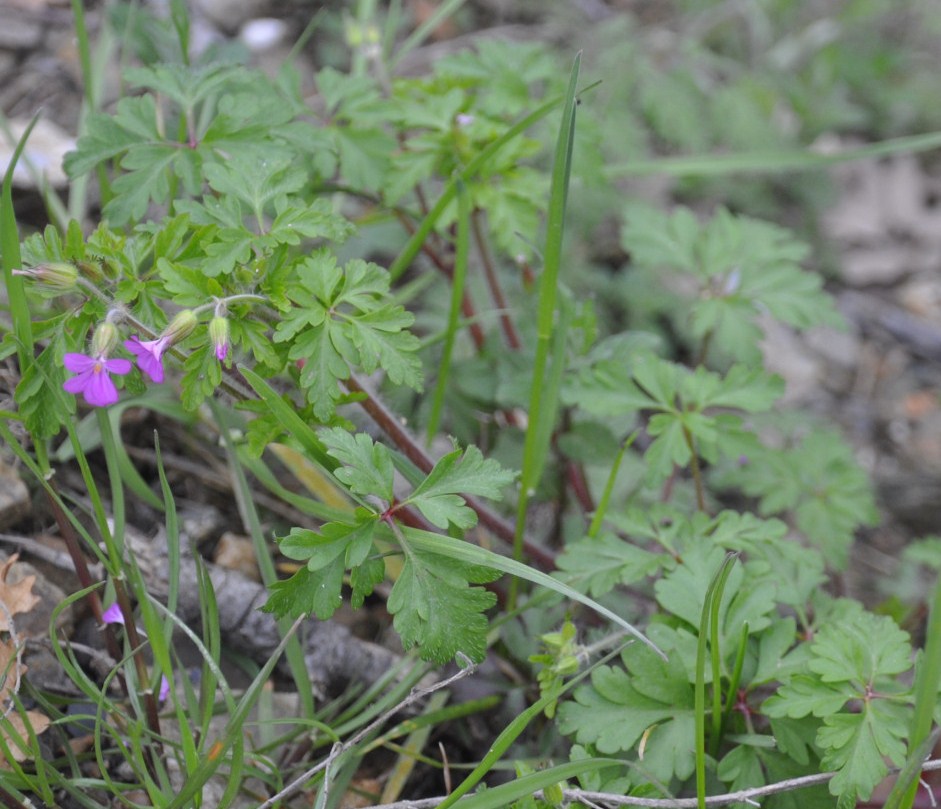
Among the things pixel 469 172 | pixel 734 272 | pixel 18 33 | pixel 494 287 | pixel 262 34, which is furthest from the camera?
pixel 262 34

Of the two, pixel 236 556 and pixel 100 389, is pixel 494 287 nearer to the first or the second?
pixel 236 556

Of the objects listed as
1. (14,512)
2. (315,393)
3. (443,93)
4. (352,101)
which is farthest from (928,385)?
(14,512)

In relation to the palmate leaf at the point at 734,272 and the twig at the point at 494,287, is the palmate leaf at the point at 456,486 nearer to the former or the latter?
the twig at the point at 494,287

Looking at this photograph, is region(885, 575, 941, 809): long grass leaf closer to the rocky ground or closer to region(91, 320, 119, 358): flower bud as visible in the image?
region(91, 320, 119, 358): flower bud

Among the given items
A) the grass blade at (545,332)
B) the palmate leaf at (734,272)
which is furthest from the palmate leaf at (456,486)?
the palmate leaf at (734,272)

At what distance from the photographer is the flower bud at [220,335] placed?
1480 mm

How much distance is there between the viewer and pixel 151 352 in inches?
60.0

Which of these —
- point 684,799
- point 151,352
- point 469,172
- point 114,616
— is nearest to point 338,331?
point 151,352

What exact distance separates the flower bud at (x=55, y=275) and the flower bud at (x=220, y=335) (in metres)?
0.28

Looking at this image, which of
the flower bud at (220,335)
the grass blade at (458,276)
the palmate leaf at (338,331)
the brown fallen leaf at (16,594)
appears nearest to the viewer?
the flower bud at (220,335)

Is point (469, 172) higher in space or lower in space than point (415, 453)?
higher

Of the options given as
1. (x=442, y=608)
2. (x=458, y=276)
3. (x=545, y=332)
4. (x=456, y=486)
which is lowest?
(x=442, y=608)

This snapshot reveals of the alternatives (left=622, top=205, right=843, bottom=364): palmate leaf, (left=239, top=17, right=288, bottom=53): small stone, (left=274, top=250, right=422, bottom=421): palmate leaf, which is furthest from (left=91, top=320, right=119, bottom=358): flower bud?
(left=239, top=17, right=288, bottom=53): small stone

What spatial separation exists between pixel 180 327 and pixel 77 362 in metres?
0.19
